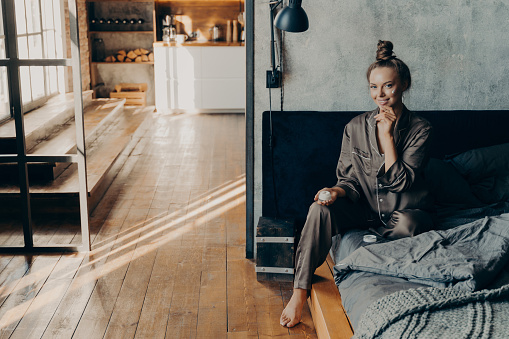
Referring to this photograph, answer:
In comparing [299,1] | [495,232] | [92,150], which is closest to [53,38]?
[92,150]

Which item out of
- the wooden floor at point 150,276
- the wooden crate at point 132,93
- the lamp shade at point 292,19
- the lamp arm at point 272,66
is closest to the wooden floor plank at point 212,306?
the wooden floor at point 150,276

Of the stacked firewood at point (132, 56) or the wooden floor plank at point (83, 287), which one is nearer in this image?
the wooden floor plank at point (83, 287)

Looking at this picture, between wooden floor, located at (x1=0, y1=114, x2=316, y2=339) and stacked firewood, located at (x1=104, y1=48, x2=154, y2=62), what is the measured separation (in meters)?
3.90

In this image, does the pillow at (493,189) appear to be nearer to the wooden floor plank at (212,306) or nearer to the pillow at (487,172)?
the pillow at (487,172)

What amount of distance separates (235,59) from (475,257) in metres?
6.57

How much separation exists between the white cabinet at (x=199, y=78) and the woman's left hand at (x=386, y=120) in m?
5.71

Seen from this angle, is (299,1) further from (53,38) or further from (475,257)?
(53,38)

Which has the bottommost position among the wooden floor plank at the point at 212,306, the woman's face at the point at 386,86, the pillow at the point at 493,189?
the wooden floor plank at the point at 212,306

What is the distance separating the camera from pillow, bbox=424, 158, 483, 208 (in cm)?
303

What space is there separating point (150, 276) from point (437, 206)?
166 centimetres

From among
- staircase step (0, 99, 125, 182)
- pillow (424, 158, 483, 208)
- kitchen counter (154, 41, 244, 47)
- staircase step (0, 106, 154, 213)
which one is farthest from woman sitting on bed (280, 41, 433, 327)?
kitchen counter (154, 41, 244, 47)

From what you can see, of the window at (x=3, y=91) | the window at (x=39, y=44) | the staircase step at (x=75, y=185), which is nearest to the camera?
the staircase step at (x=75, y=185)

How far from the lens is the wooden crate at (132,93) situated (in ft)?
28.3

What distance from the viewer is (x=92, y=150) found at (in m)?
5.41
